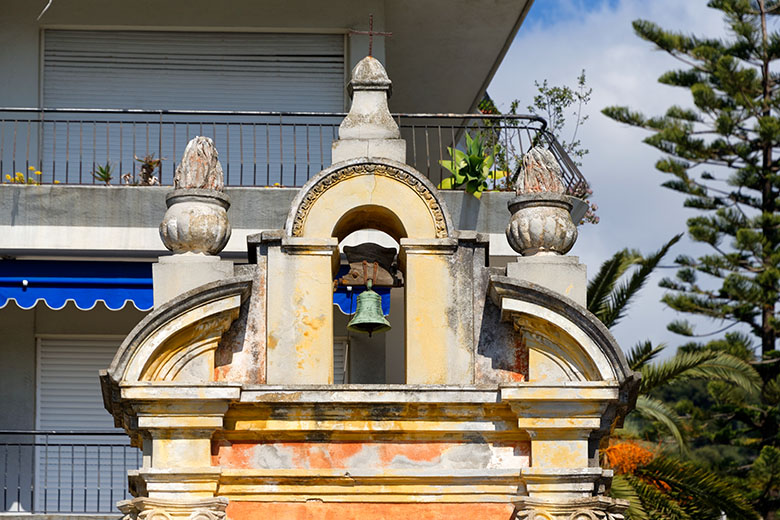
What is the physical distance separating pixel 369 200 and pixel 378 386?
1.46 meters

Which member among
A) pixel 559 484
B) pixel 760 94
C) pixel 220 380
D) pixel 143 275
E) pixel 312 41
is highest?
pixel 760 94

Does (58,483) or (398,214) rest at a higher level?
(398,214)

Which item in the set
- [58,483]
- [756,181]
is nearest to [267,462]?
[58,483]

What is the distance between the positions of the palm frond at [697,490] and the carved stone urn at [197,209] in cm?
1002

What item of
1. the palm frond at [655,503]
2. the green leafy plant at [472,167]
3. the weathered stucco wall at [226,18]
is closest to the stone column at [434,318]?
the green leafy plant at [472,167]

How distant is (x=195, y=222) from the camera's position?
1171 cm

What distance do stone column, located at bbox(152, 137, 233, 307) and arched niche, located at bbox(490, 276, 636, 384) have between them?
2078 mm

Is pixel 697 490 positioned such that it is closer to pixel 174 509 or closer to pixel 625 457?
pixel 625 457

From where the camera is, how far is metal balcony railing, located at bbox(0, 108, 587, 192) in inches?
749

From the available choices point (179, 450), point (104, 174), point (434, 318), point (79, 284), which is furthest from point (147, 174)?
point (179, 450)

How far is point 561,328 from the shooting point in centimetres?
1153

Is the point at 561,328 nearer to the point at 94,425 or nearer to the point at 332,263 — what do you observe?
the point at 332,263

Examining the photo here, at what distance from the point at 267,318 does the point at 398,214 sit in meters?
1.27

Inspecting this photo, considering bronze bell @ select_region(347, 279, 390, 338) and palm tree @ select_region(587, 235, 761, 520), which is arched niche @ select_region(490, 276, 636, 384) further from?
palm tree @ select_region(587, 235, 761, 520)
